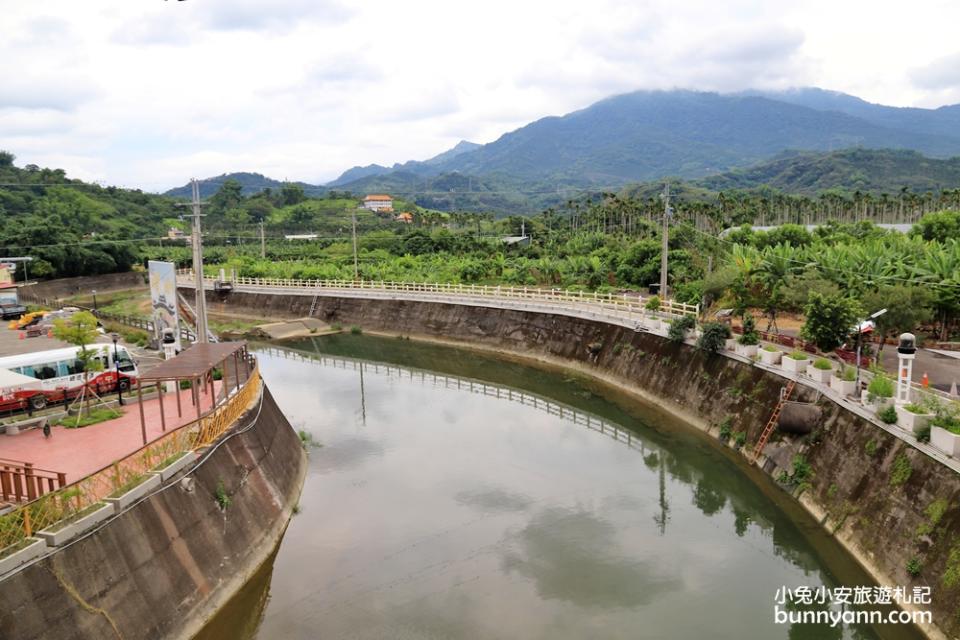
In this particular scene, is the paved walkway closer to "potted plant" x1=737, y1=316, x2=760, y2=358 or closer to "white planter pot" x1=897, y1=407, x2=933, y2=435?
"white planter pot" x1=897, y1=407, x2=933, y2=435

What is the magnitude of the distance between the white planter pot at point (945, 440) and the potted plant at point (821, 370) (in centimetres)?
578

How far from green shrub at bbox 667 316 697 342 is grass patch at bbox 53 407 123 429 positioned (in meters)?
21.5

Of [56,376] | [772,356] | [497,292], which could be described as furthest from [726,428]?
[497,292]

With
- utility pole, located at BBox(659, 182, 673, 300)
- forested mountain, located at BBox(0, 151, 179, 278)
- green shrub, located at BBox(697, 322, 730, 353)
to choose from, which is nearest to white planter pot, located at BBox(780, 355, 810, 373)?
green shrub, located at BBox(697, 322, 730, 353)

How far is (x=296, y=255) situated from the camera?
92125mm

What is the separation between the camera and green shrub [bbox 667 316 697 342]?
29.6 metres

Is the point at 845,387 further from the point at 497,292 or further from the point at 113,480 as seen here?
the point at 497,292

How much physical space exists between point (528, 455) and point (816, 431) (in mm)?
9573

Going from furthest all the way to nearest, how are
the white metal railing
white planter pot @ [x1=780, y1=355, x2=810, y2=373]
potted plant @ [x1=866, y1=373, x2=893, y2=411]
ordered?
1. the white metal railing
2. white planter pot @ [x1=780, y1=355, x2=810, y2=373]
3. potted plant @ [x1=866, y1=373, x2=893, y2=411]

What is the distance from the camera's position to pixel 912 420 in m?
16.5

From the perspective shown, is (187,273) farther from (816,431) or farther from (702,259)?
(816,431)

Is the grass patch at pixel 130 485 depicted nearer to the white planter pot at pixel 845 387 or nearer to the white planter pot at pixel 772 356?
the white planter pot at pixel 845 387

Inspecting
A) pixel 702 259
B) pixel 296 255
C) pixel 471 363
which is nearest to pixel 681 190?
pixel 296 255

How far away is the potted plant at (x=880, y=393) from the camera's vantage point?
59.1 feet
